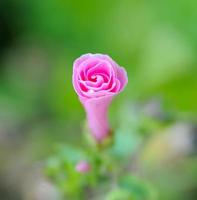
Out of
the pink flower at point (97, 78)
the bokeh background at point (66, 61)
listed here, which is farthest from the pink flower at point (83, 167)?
the bokeh background at point (66, 61)

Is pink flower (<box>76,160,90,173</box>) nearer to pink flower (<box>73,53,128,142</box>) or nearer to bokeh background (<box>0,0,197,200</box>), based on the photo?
pink flower (<box>73,53,128,142</box>)

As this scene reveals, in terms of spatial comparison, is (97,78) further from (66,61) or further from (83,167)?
(66,61)

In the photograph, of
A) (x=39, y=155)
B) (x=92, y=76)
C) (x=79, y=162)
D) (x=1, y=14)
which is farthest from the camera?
(x=1, y=14)

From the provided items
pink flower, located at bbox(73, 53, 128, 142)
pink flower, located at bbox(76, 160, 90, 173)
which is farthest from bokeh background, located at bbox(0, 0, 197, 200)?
pink flower, located at bbox(73, 53, 128, 142)

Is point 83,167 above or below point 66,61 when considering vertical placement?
below

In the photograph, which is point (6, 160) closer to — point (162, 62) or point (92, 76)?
point (162, 62)

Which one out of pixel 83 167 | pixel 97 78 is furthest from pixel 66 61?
pixel 97 78

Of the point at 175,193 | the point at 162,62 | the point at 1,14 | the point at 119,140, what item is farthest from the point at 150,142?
the point at 1,14

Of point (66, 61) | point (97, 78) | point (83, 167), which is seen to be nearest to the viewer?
point (97, 78)
